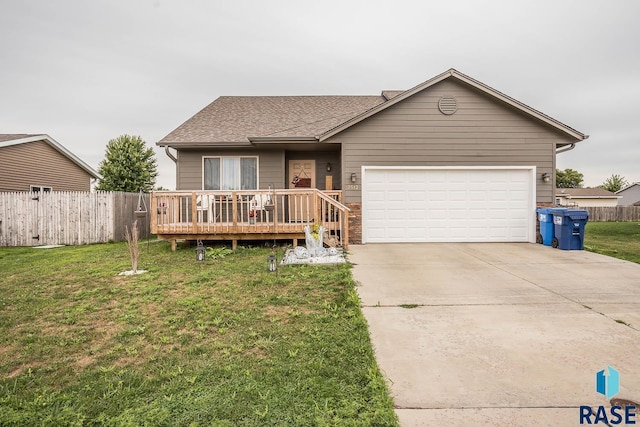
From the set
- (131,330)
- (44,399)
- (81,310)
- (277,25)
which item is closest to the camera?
(44,399)

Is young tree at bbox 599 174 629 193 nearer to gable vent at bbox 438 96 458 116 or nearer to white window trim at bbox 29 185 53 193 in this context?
gable vent at bbox 438 96 458 116

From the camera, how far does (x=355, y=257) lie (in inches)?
293

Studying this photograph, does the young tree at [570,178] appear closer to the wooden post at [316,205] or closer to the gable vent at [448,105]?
the gable vent at [448,105]

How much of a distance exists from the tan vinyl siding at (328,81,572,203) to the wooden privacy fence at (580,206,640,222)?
22210mm

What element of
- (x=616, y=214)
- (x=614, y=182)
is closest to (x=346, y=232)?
(x=616, y=214)

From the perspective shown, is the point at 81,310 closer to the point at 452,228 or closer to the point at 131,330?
the point at 131,330

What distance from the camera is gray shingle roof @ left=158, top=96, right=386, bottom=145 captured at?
1076 centimetres

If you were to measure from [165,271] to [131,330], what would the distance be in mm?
3035

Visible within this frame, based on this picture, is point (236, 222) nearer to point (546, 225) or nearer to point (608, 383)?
point (608, 383)

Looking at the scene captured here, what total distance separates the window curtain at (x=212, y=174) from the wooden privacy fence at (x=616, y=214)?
2818cm

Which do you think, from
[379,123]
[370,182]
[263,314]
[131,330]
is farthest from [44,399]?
[379,123]

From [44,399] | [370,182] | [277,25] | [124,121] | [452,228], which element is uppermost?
[277,25]

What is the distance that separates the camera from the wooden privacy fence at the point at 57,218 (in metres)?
11.7

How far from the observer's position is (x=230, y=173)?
11.3 m
